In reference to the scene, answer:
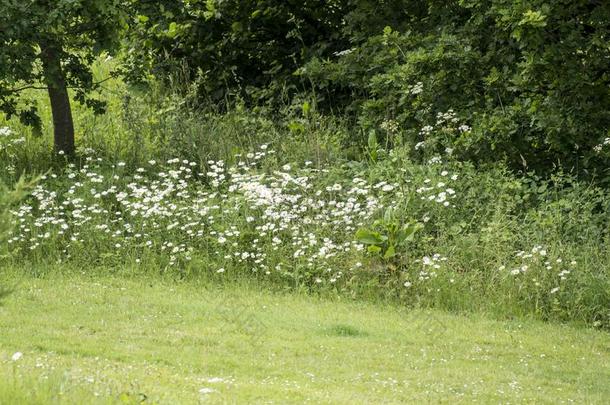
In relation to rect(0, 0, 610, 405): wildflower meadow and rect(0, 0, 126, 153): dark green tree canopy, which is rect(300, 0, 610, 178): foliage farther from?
rect(0, 0, 126, 153): dark green tree canopy

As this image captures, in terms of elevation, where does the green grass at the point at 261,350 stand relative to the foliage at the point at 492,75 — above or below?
below

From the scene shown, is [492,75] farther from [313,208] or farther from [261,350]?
[261,350]

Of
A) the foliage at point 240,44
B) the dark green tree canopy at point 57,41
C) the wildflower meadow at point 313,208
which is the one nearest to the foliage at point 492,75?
the wildflower meadow at point 313,208

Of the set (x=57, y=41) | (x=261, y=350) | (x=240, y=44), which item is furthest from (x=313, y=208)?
(x=240, y=44)

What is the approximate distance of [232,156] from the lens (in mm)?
12914

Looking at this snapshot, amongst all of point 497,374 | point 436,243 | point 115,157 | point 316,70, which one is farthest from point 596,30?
point 115,157

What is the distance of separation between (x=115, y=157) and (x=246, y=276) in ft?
11.5

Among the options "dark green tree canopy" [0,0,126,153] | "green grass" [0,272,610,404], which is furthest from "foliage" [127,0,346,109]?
"green grass" [0,272,610,404]

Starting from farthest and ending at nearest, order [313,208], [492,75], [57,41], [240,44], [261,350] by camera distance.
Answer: [240,44] < [57,41] < [492,75] < [313,208] < [261,350]

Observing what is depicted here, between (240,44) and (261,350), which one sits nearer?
(261,350)

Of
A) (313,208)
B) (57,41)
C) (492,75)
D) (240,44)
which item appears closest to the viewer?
(313,208)

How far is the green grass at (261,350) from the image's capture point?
652 cm

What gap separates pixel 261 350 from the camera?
26.0 feet

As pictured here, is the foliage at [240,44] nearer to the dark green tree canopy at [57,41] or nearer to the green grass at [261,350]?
the dark green tree canopy at [57,41]
